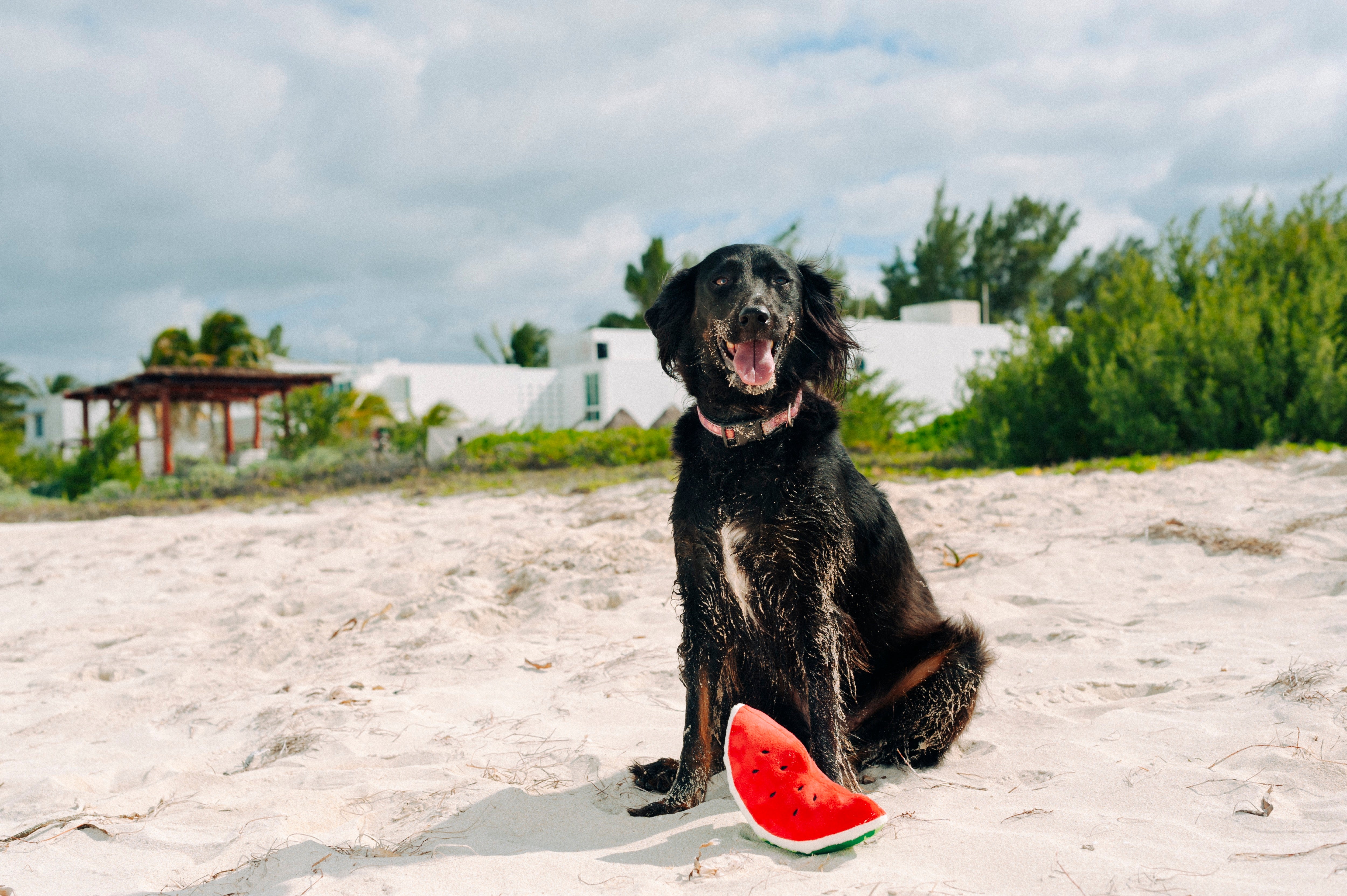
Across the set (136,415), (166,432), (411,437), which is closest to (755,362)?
(411,437)

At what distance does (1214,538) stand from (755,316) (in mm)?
4052

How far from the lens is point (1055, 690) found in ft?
10.3

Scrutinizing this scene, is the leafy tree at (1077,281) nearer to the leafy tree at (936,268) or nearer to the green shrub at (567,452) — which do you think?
the leafy tree at (936,268)

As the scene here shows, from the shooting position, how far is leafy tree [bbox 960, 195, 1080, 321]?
4462cm

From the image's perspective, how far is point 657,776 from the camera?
2.64 metres

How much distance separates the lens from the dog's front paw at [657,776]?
103 inches

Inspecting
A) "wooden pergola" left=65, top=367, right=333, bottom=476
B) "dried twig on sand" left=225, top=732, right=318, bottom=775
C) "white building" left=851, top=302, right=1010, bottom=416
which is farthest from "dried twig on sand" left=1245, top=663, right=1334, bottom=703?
"white building" left=851, top=302, right=1010, bottom=416

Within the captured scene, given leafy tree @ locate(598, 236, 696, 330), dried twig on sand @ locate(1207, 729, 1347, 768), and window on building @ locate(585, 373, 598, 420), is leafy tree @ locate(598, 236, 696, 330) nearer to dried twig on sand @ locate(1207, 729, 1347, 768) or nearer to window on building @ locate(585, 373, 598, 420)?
window on building @ locate(585, 373, 598, 420)

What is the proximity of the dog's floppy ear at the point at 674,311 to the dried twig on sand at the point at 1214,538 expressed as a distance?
3.77 metres

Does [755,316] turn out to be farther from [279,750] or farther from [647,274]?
[647,274]

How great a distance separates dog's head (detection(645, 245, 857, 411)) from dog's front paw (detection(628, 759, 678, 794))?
1.12 metres

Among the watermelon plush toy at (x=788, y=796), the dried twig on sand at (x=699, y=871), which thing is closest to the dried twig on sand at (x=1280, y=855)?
the watermelon plush toy at (x=788, y=796)

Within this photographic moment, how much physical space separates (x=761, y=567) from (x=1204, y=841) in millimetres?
1195

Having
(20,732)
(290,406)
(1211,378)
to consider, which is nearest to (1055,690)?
(20,732)
